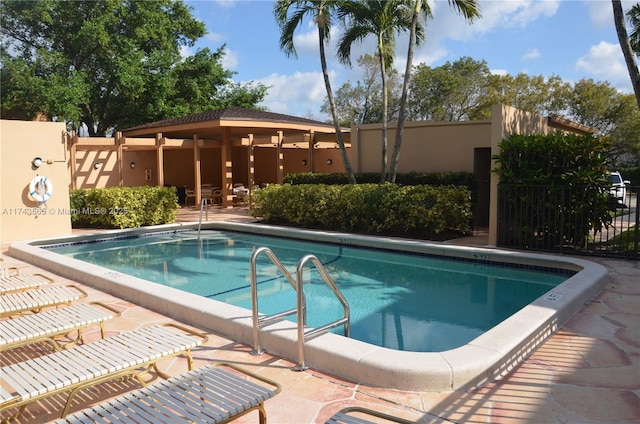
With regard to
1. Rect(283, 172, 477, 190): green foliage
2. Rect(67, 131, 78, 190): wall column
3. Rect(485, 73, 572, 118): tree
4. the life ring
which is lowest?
the life ring

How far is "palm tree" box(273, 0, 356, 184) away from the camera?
13.6m

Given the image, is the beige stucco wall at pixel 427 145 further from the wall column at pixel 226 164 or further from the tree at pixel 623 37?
the wall column at pixel 226 164

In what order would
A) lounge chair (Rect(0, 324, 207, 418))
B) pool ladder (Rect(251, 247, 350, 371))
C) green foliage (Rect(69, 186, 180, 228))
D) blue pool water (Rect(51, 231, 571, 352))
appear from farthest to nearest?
green foliage (Rect(69, 186, 180, 228)) → blue pool water (Rect(51, 231, 571, 352)) → pool ladder (Rect(251, 247, 350, 371)) → lounge chair (Rect(0, 324, 207, 418))

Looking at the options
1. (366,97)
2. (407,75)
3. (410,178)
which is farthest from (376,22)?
(366,97)

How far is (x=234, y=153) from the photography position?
2564 cm

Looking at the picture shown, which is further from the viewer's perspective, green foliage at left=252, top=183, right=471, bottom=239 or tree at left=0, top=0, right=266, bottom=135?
Answer: tree at left=0, top=0, right=266, bottom=135

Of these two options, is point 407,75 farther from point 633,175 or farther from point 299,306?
point 633,175

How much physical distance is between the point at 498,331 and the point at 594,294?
258cm

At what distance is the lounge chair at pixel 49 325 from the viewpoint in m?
4.02

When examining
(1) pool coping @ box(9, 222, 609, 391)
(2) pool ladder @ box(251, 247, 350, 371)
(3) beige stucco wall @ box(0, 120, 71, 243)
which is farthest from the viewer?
(3) beige stucco wall @ box(0, 120, 71, 243)

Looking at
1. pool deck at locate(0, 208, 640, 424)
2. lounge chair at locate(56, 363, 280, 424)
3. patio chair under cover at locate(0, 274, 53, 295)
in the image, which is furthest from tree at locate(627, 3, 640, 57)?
lounge chair at locate(56, 363, 280, 424)

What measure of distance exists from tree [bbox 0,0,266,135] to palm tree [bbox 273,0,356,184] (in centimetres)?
1246

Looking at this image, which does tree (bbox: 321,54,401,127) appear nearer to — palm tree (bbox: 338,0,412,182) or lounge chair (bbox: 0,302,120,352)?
palm tree (bbox: 338,0,412,182)

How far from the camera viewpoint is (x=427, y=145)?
47.3ft
